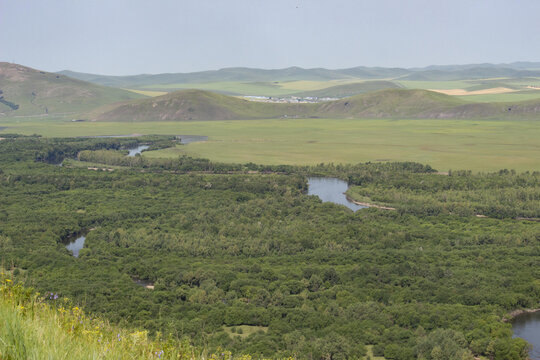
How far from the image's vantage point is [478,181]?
10456cm

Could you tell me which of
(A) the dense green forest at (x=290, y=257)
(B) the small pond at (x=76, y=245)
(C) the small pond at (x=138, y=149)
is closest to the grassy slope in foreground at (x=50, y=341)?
(A) the dense green forest at (x=290, y=257)

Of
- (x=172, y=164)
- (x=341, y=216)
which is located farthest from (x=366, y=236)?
(x=172, y=164)

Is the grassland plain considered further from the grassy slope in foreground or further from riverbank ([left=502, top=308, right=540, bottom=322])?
the grassy slope in foreground

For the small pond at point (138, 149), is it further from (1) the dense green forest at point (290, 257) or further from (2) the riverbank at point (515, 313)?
(2) the riverbank at point (515, 313)

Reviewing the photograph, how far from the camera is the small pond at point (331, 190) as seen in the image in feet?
314

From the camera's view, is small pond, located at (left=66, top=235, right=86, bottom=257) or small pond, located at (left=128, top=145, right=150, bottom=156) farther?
small pond, located at (left=128, top=145, right=150, bottom=156)

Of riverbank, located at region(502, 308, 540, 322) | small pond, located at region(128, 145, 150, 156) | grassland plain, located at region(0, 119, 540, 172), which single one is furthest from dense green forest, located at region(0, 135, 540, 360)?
small pond, located at region(128, 145, 150, 156)

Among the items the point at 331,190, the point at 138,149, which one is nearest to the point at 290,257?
the point at 331,190

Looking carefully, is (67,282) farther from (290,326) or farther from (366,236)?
(366,236)

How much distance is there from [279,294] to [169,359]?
38996mm

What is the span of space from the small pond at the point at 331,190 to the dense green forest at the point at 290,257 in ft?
7.47

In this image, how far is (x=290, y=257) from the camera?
6300 cm

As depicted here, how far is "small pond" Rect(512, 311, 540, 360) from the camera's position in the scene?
42831 mm

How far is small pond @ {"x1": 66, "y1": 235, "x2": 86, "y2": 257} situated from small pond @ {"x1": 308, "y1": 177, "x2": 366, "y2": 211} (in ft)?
132
